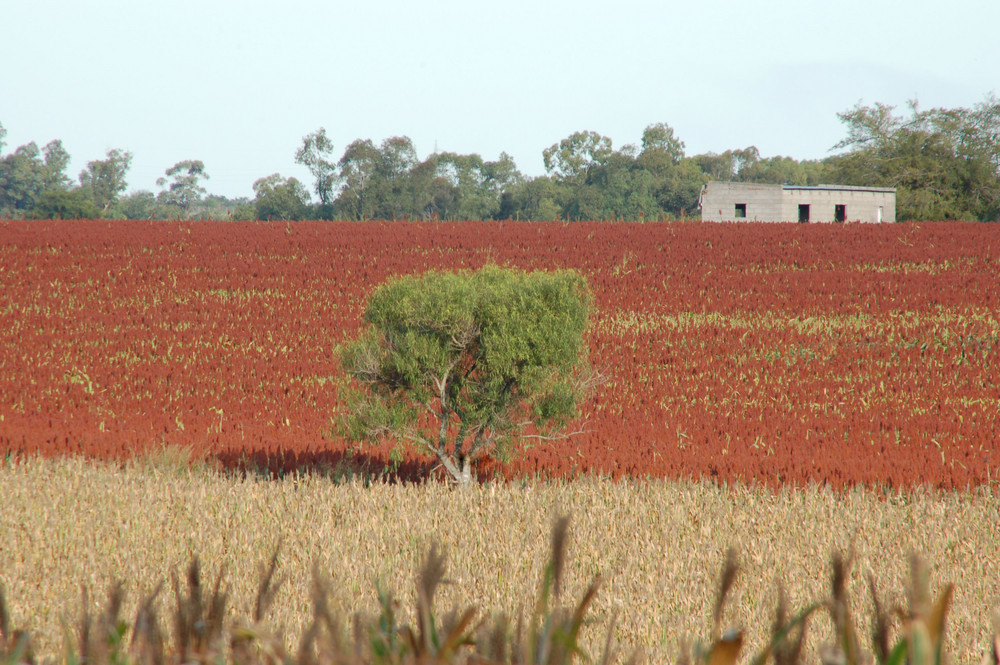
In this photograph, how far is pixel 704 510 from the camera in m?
8.28

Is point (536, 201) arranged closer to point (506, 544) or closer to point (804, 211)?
point (804, 211)

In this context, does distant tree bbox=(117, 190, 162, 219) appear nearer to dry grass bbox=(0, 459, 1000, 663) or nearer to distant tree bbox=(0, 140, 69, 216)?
distant tree bbox=(0, 140, 69, 216)

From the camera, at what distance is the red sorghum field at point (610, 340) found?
40.3 ft

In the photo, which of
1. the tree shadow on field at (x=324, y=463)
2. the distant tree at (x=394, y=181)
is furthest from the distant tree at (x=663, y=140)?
the tree shadow on field at (x=324, y=463)

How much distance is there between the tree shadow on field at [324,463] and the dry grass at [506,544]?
5.39ft

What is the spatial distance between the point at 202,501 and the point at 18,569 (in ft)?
7.27

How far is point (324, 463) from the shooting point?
1116cm

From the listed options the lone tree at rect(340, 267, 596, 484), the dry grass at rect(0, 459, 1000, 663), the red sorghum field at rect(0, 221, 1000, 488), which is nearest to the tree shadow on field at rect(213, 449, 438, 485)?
the red sorghum field at rect(0, 221, 1000, 488)

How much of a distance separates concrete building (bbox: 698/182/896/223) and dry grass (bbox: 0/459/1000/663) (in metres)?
39.1

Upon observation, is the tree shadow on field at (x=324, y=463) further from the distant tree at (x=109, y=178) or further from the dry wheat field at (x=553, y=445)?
the distant tree at (x=109, y=178)

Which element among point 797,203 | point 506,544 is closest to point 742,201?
point 797,203

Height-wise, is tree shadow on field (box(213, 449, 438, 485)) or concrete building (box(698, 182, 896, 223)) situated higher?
concrete building (box(698, 182, 896, 223))

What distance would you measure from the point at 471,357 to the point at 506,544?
3383mm

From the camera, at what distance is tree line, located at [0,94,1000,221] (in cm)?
4966
